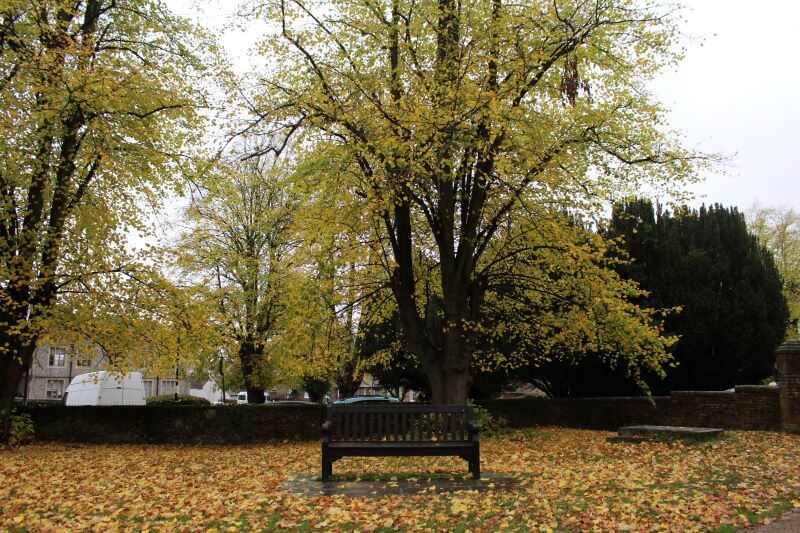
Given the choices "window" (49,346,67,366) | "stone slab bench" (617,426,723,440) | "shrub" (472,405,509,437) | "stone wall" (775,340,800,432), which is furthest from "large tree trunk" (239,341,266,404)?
"window" (49,346,67,366)

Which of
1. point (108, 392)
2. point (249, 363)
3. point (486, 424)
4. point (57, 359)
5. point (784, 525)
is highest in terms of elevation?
point (57, 359)

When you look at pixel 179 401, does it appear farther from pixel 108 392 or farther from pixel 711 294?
pixel 711 294

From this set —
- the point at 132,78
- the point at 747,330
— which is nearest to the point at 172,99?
the point at 132,78

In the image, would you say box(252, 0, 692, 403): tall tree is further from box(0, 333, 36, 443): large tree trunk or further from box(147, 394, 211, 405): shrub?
box(147, 394, 211, 405): shrub

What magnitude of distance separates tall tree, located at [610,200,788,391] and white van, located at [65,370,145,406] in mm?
19312

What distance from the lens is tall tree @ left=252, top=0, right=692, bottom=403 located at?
40.0ft

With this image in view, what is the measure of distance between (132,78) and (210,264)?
15.0 m

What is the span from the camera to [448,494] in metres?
7.27

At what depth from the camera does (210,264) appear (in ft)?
90.7

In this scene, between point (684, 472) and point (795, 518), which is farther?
point (684, 472)

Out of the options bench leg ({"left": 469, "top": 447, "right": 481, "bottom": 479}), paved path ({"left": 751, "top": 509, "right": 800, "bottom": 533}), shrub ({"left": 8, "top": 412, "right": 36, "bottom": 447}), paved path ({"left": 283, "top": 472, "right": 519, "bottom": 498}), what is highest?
shrub ({"left": 8, "top": 412, "right": 36, "bottom": 447})

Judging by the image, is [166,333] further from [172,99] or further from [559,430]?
[559,430]

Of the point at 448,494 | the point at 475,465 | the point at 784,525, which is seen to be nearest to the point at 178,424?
the point at 475,465

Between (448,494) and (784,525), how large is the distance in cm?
327
